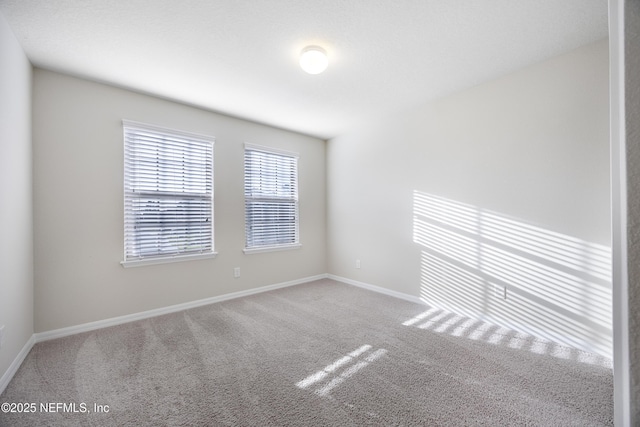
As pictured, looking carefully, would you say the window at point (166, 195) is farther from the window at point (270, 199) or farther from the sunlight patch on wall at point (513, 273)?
the sunlight patch on wall at point (513, 273)

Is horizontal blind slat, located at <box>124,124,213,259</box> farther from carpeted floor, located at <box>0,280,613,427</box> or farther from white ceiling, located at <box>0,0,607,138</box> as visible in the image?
carpeted floor, located at <box>0,280,613,427</box>

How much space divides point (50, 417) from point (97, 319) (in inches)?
53.5

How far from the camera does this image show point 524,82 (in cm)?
260

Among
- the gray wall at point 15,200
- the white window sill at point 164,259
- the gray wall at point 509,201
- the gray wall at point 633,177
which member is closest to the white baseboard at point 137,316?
the gray wall at point 15,200

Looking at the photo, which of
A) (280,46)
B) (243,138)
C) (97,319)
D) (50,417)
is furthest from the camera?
(243,138)

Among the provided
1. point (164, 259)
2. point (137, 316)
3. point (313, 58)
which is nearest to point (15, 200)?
point (164, 259)

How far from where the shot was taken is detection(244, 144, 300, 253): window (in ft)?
12.9

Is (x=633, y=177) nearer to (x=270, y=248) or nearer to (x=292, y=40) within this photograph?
(x=292, y=40)

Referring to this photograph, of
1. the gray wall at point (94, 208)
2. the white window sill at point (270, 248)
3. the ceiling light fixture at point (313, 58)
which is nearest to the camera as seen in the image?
the ceiling light fixture at point (313, 58)

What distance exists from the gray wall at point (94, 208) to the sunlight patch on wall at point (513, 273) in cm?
264

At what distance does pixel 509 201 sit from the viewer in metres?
2.71

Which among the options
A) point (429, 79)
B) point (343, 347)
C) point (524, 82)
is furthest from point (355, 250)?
point (524, 82)

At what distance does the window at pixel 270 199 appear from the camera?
3920 millimetres

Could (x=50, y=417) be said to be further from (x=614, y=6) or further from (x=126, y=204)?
(x=614, y=6)
